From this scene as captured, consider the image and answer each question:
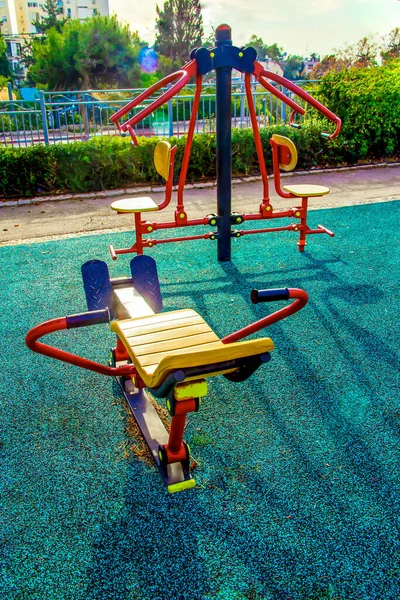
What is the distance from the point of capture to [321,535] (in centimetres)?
206

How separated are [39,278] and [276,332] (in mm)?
2222

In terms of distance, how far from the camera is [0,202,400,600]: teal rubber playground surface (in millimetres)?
1913

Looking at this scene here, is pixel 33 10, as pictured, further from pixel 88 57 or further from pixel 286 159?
pixel 286 159

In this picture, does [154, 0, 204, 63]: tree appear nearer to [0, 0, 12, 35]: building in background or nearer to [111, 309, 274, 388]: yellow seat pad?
[0, 0, 12, 35]: building in background

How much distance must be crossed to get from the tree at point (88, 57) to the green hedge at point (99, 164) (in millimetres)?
30156

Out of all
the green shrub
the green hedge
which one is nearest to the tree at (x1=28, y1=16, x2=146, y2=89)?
the green shrub

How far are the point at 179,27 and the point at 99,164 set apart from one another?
173 ft

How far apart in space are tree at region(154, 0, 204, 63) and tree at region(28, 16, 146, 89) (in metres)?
17.5

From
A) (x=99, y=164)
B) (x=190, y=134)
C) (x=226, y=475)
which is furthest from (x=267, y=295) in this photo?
(x=99, y=164)

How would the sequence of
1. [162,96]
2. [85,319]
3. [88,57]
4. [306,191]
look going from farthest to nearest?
[88,57] → [306,191] → [162,96] → [85,319]

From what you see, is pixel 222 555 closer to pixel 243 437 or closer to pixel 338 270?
pixel 243 437

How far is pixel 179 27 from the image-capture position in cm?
5362

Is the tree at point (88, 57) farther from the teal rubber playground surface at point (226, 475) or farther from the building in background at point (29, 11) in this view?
the building in background at point (29, 11)

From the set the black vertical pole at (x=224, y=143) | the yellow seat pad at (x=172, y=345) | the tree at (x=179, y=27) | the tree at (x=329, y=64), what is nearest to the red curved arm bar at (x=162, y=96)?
the black vertical pole at (x=224, y=143)
